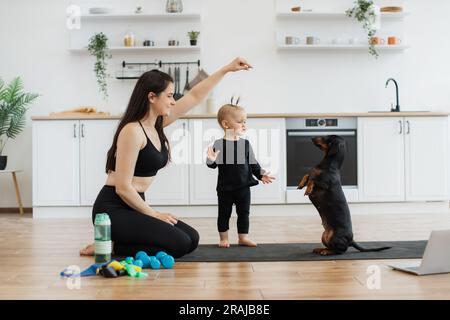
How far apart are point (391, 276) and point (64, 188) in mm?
3747

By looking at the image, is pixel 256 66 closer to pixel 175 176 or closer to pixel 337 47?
pixel 337 47

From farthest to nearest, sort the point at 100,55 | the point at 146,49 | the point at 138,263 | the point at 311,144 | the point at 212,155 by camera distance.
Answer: the point at 146,49, the point at 100,55, the point at 311,144, the point at 212,155, the point at 138,263

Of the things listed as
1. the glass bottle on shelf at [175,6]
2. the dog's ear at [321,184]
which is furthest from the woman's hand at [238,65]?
the glass bottle on shelf at [175,6]

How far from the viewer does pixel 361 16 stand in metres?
5.99

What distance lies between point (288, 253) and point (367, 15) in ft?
12.0

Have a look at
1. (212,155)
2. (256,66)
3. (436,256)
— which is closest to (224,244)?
(212,155)

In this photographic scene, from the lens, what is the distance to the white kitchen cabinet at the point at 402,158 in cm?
559

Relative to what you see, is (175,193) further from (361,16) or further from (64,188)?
(361,16)

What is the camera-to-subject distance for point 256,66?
242 inches

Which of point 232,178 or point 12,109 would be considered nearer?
point 232,178

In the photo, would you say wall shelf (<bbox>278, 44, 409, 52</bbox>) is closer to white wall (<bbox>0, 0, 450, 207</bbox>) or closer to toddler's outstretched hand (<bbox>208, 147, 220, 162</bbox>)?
white wall (<bbox>0, 0, 450, 207</bbox>)
